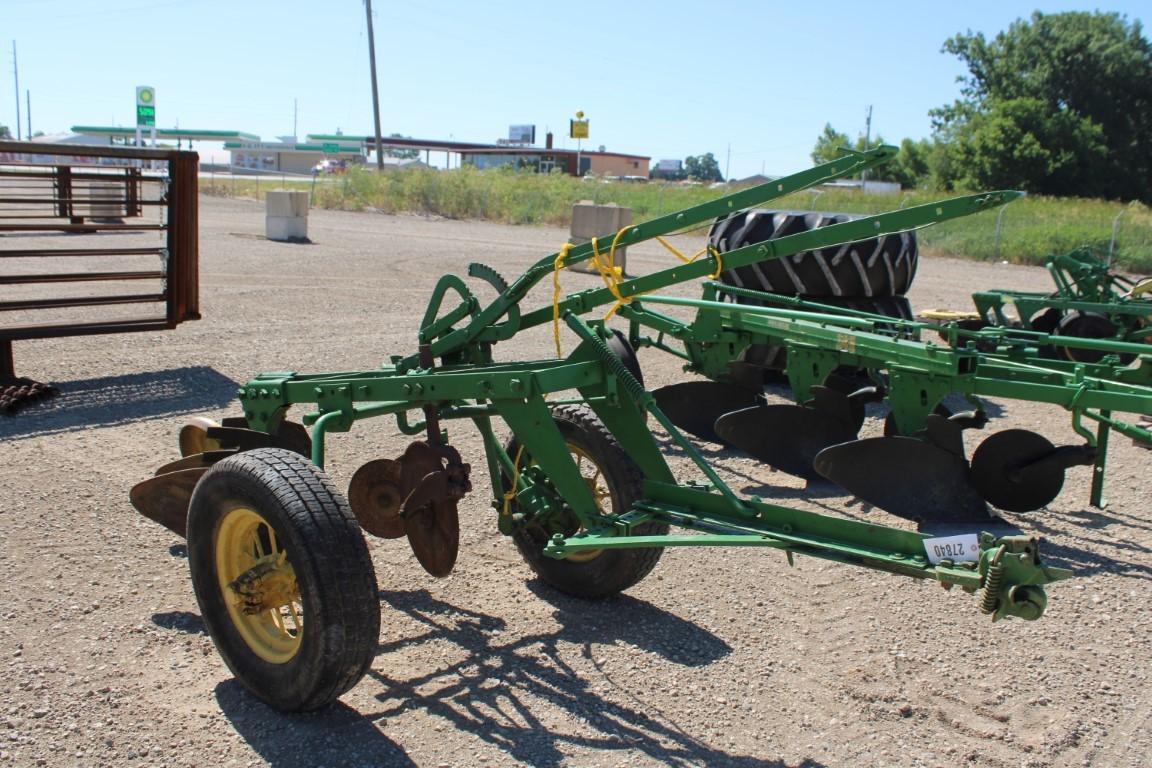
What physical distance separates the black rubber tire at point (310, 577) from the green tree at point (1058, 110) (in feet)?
144

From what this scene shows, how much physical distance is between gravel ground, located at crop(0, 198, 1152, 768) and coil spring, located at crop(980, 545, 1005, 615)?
73 cm

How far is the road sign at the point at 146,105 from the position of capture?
2799 cm

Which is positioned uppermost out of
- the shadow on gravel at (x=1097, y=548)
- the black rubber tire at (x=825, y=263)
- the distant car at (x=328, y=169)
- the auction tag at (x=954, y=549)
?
the distant car at (x=328, y=169)

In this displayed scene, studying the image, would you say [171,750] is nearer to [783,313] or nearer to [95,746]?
[95,746]

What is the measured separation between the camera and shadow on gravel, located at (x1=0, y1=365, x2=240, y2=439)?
289 inches

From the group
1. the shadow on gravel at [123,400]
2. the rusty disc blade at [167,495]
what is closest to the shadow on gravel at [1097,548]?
the rusty disc blade at [167,495]

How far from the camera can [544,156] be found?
79.9 metres

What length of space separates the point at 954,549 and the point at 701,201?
3114 centimetres

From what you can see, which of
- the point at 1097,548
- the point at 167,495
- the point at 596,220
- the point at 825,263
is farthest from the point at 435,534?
the point at 596,220

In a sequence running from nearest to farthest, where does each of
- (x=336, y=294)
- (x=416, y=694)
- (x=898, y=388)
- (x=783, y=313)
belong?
(x=416, y=694) → (x=898, y=388) → (x=783, y=313) → (x=336, y=294)

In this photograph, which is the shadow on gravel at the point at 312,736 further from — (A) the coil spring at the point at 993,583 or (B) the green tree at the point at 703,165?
(B) the green tree at the point at 703,165

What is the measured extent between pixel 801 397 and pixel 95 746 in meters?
4.76

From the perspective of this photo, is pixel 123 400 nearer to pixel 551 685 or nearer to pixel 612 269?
pixel 612 269

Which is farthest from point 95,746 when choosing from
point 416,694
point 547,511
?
point 547,511
